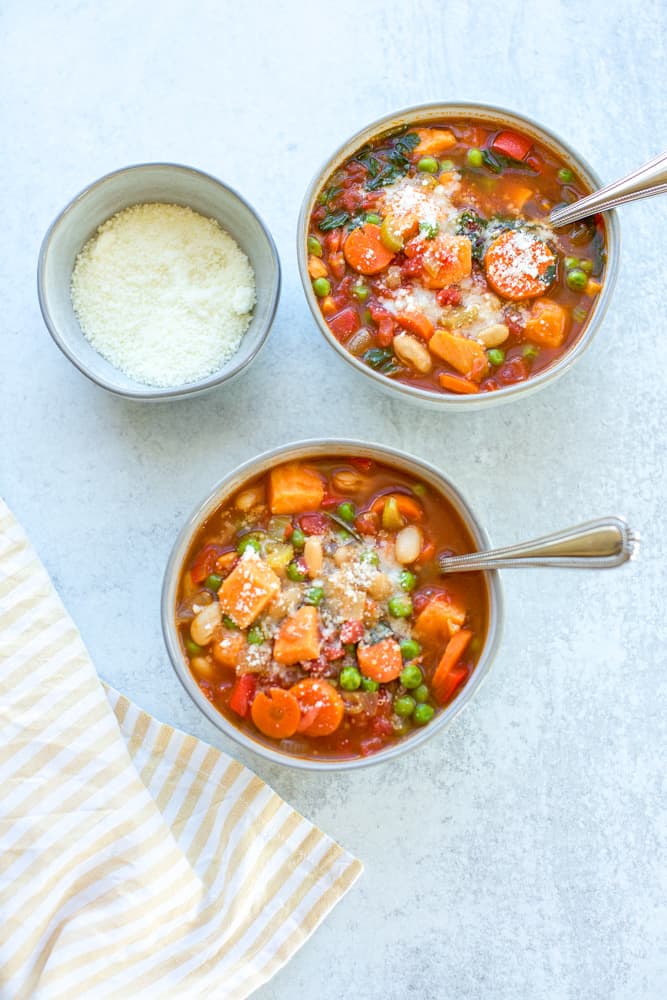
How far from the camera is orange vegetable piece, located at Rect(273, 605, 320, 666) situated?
3148 mm

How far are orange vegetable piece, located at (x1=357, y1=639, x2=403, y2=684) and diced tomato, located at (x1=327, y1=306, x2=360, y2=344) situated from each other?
3.18ft

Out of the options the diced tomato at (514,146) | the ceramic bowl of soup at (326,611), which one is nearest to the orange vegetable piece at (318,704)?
the ceramic bowl of soup at (326,611)

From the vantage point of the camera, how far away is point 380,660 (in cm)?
316

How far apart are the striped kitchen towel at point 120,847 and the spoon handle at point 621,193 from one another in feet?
6.50

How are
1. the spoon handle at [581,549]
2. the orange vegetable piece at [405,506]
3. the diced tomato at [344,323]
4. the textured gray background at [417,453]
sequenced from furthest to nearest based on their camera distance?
the textured gray background at [417,453]
the diced tomato at [344,323]
the orange vegetable piece at [405,506]
the spoon handle at [581,549]

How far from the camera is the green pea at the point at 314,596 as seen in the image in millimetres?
3195

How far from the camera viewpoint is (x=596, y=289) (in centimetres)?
338

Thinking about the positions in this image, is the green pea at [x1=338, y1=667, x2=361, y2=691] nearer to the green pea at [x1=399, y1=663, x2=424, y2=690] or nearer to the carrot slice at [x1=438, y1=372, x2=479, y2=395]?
the green pea at [x1=399, y1=663, x2=424, y2=690]

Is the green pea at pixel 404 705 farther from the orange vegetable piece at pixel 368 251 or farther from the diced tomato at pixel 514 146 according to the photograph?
the diced tomato at pixel 514 146

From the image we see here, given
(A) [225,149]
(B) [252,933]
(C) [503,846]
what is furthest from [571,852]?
(A) [225,149]

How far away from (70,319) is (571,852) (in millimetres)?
2425

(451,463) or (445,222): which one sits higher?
(445,222)

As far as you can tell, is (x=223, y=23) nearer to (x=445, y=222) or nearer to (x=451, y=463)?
(x=445, y=222)

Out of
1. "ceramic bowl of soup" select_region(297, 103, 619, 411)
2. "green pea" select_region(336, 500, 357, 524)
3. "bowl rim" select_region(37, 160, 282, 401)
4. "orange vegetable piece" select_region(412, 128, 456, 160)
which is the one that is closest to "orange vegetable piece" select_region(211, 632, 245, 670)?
"green pea" select_region(336, 500, 357, 524)
